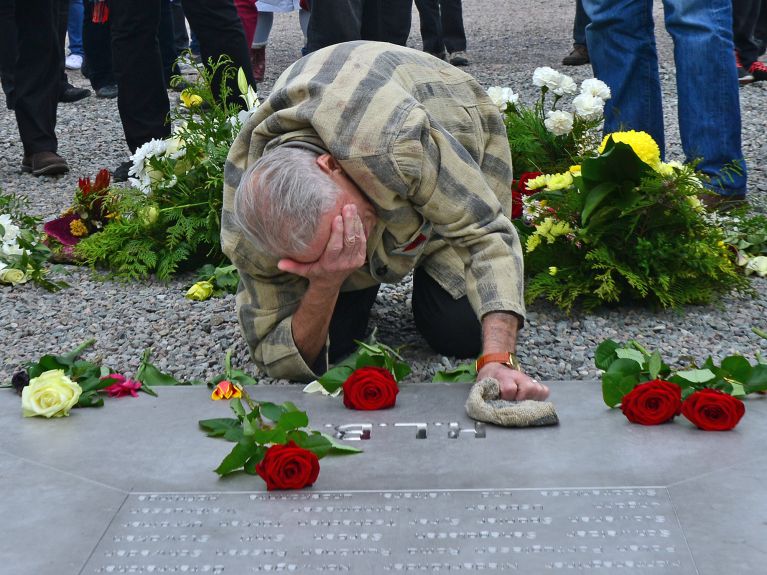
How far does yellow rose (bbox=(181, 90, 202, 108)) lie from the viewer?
149 inches

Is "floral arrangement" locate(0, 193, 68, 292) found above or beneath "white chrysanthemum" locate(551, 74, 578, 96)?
beneath

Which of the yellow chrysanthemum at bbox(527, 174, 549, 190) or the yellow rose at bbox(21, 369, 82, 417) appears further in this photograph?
the yellow chrysanthemum at bbox(527, 174, 549, 190)

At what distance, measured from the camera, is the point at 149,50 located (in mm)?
4559

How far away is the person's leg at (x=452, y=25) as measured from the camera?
7.63 meters

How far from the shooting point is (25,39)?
4.93 metres

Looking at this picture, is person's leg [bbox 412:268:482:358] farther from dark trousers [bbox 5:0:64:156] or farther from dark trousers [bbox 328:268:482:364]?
dark trousers [bbox 5:0:64:156]

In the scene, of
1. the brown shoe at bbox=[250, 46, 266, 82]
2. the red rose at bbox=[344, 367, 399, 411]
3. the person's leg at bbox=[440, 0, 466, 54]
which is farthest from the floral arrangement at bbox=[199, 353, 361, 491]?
the person's leg at bbox=[440, 0, 466, 54]

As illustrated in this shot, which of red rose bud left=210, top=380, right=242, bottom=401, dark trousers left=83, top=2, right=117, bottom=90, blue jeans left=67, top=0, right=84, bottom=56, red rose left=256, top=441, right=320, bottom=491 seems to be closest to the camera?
red rose left=256, top=441, right=320, bottom=491

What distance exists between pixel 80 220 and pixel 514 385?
2358 millimetres

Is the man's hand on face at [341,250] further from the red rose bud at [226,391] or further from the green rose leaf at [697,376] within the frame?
the green rose leaf at [697,376]

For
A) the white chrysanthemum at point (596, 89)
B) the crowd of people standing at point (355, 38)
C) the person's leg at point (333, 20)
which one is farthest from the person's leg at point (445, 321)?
the person's leg at point (333, 20)

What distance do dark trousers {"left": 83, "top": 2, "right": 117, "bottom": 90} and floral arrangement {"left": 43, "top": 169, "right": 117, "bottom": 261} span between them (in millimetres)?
2966

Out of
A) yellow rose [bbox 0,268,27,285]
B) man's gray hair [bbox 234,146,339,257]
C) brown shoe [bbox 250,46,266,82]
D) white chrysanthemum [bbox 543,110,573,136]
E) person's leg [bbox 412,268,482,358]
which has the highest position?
man's gray hair [bbox 234,146,339,257]

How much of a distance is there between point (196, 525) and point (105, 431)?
0.57 m
